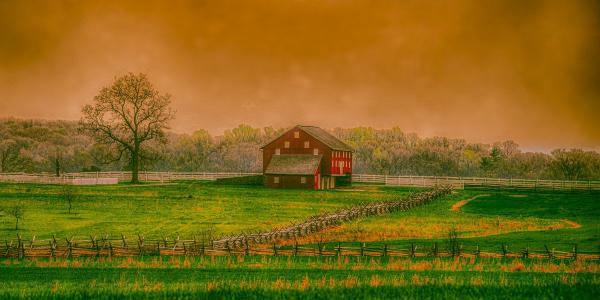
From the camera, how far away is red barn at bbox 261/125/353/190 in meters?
92.6

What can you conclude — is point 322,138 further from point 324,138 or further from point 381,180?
point 381,180

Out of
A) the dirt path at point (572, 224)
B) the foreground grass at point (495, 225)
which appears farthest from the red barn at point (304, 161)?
the dirt path at point (572, 224)

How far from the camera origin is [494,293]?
21.1 m

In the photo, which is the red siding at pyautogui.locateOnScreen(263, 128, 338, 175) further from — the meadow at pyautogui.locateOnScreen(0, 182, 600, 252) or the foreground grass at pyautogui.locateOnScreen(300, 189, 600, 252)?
the foreground grass at pyautogui.locateOnScreen(300, 189, 600, 252)

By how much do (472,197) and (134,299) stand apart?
63905 mm

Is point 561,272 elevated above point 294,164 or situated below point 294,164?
below

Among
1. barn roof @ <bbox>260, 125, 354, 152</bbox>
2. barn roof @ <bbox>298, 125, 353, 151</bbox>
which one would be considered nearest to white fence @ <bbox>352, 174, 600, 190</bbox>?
barn roof @ <bbox>298, 125, 353, 151</bbox>

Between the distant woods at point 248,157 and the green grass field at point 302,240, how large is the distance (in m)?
61.9

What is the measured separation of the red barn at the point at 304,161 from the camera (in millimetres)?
92625

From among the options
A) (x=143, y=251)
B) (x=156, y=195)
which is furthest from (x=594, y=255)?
(x=156, y=195)

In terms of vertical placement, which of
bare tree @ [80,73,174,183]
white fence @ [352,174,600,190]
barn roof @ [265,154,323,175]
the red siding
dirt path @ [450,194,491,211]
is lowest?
dirt path @ [450,194,491,211]

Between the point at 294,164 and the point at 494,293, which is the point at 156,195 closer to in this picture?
the point at 294,164

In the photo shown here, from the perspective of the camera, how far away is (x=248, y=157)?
598ft

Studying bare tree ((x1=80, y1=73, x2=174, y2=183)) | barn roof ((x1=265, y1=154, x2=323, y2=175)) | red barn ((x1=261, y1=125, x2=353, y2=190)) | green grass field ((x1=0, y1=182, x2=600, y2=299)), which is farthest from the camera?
bare tree ((x1=80, y1=73, x2=174, y2=183))
